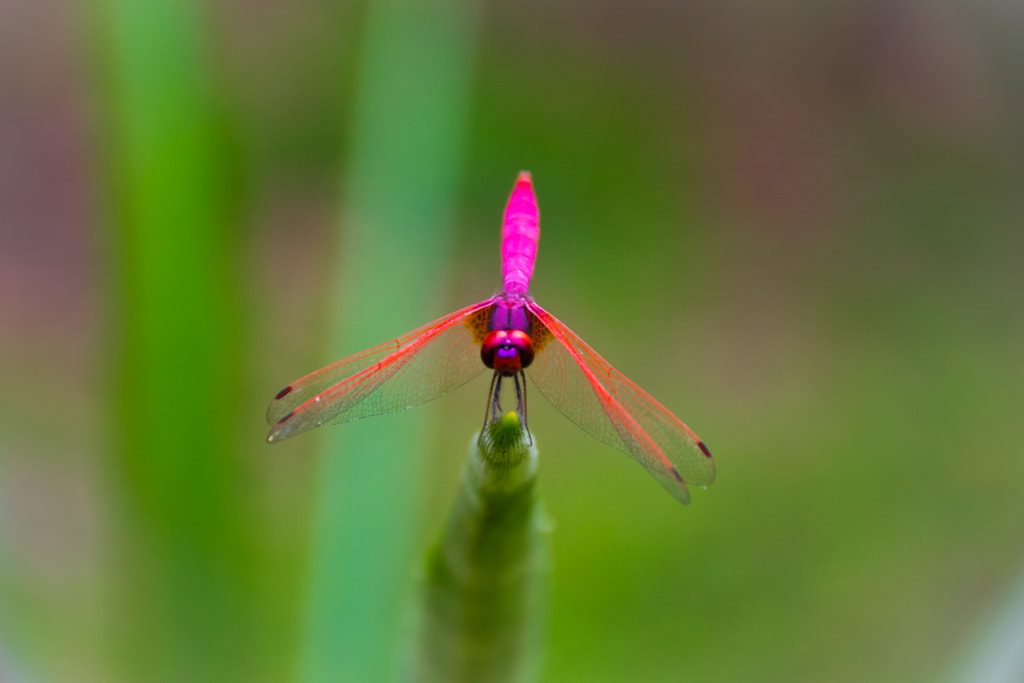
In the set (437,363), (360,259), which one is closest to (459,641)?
(437,363)

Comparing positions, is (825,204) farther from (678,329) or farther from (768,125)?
(678,329)

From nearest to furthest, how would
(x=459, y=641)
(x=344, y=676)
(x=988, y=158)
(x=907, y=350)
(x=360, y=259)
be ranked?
(x=459, y=641)
(x=344, y=676)
(x=360, y=259)
(x=907, y=350)
(x=988, y=158)

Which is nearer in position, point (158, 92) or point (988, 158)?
point (158, 92)

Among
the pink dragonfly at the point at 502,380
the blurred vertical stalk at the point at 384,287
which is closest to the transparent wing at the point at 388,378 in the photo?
the pink dragonfly at the point at 502,380

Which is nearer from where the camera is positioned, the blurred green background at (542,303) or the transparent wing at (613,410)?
the transparent wing at (613,410)

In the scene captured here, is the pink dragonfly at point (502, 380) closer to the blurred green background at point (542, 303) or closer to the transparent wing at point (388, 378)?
the transparent wing at point (388, 378)

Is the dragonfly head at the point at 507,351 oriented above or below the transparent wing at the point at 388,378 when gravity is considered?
above

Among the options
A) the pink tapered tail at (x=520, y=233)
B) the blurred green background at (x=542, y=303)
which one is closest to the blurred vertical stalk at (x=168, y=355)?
the blurred green background at (x=542, y=303)
